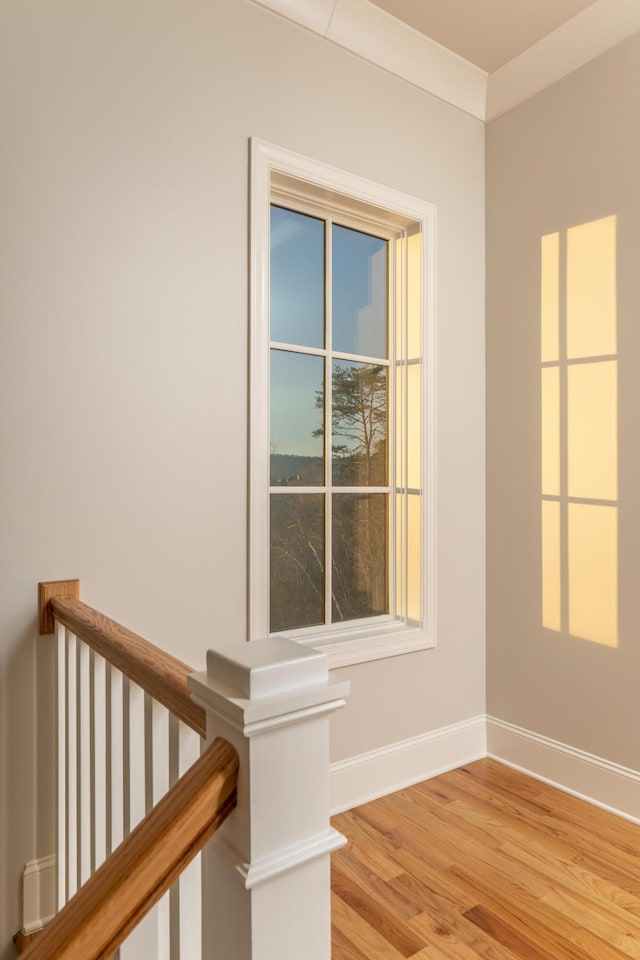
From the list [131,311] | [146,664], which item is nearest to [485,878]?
[146,664]

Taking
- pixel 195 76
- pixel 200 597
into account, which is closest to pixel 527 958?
pixel 200 597

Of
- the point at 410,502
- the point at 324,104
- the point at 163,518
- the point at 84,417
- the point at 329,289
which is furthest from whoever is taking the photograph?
the point at 410,502

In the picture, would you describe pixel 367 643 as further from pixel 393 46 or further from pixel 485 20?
pixel 485 20

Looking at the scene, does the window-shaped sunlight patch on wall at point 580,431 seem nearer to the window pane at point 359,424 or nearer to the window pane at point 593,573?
the window pane at point 593,573

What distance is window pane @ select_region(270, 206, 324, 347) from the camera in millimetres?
2207

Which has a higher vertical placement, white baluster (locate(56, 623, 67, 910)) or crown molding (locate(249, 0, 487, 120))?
crown molding (locate(249, 0, 487, 120))

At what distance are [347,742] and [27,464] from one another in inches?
55.8

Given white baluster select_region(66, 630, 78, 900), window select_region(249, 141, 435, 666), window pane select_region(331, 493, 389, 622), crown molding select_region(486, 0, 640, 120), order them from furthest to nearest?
window pane select_region(331, 493, 389, 622), crown molding select_region(486, 0, 640, 120), window select_region(249, 141, 435, 666), white baluster select_region(66, 630, 78, 900)

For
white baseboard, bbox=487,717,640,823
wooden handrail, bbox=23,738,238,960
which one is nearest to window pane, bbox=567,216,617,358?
white baseboard, bbox=487,717,640,823

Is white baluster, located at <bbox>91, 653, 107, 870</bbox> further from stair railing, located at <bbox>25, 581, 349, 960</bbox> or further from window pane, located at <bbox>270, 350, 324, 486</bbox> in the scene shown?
window pane, located at <bbox>270, 350, 324, 486</bbox>

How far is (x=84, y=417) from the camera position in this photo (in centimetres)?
166

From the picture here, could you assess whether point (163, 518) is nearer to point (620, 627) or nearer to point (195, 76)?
point (195, 76)

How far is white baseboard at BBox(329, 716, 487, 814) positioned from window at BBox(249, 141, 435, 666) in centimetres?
37

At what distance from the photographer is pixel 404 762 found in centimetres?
234
